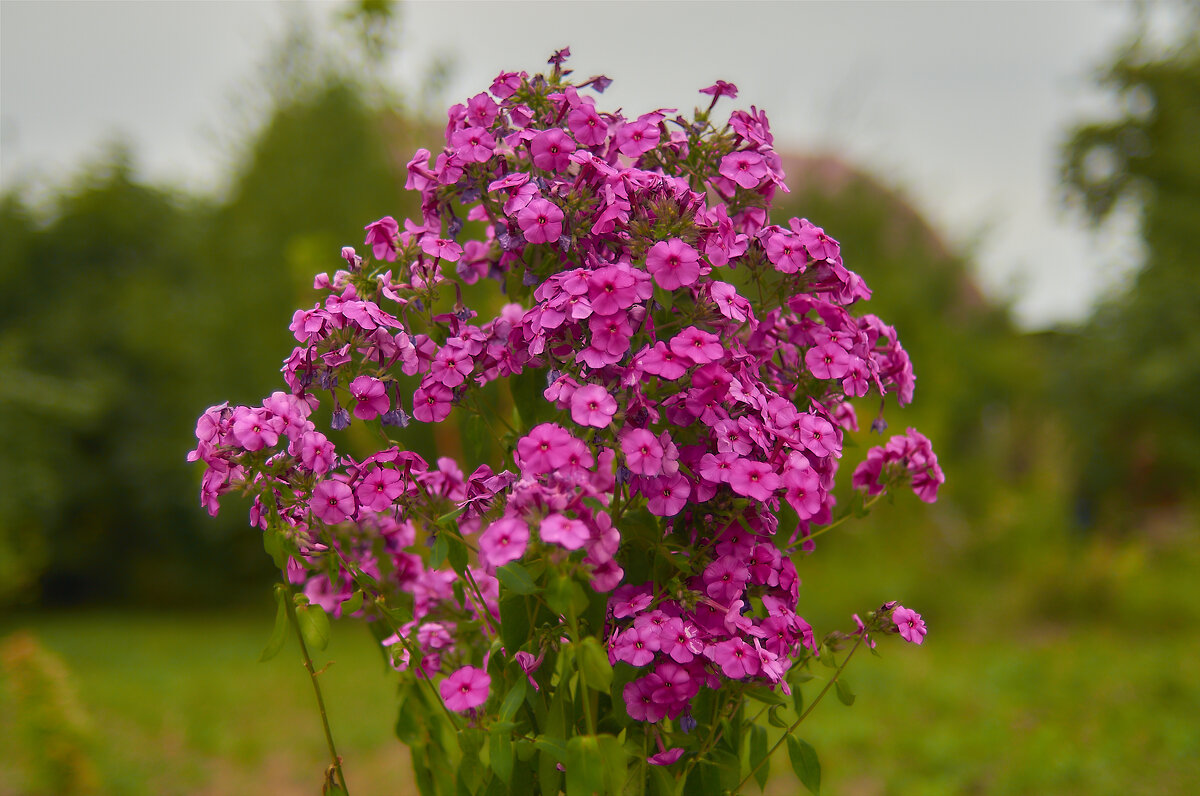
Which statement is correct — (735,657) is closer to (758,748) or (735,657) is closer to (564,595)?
(564,595)

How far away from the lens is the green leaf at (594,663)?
1.08m

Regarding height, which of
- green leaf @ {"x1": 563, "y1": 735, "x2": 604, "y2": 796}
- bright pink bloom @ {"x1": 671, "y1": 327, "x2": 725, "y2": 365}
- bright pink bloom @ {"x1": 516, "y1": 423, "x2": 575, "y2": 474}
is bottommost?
green leaf @ {"x1": 563, "y1": 735, "x2": 604, "y2": 796}

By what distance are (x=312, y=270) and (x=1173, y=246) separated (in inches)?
296

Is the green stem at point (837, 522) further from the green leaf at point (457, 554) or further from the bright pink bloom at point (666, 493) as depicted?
the green leaf at point (457, 554)

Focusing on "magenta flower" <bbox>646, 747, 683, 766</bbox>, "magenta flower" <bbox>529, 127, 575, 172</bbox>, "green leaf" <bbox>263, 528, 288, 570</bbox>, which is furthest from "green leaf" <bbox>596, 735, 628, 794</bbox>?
"magenta flower" <bbox>529, 127, 575, 172</bbox>

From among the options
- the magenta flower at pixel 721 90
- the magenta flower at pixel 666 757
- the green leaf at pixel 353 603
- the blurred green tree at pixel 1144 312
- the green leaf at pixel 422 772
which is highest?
the blurred green tree at pixel 1144 312

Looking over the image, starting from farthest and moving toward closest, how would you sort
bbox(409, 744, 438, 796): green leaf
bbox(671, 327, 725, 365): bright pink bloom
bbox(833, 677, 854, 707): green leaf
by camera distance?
bbox(409, 744, 438, 796): green leaf
bbox(833, 677, 854, 707): green leaf
bbox(671, 327, 725, 365): bright pink bloom

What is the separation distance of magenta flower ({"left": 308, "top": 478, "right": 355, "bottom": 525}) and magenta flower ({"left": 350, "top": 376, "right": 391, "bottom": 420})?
0.33 ft

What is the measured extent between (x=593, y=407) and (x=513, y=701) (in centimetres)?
41

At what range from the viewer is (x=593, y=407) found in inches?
43.1

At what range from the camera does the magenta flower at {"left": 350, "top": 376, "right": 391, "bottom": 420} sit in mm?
1214

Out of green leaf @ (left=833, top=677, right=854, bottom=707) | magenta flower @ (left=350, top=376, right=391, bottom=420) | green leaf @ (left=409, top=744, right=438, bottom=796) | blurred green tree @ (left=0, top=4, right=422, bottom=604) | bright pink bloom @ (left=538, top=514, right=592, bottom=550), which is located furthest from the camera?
blurred green tree @ (left=0, top=4, right=422, bottom=604)

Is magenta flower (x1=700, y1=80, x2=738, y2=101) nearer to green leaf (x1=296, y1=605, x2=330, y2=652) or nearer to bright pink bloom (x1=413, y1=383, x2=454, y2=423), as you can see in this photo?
bright pink bloom (x1=413, y1=383, x2=454, y2=423)

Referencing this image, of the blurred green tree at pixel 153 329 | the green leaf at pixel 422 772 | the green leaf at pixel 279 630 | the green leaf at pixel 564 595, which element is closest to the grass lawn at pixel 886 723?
the blurred green tree at pixel 153 329
